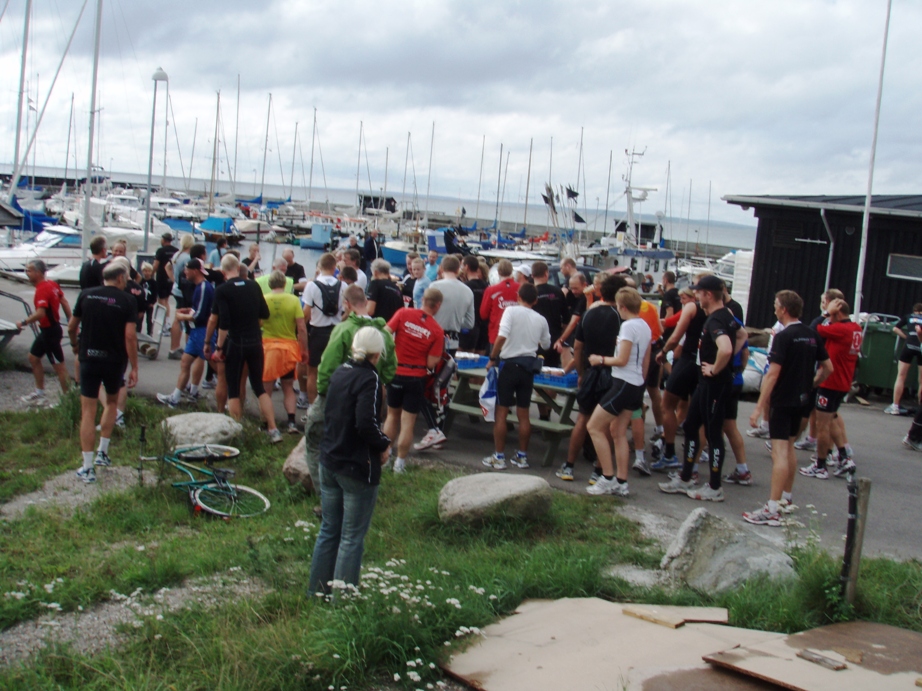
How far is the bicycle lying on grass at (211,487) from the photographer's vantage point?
7.23 meters

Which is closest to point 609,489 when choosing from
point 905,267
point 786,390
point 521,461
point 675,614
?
point 521,461

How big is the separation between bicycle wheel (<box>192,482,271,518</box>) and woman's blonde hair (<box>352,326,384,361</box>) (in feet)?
9.53

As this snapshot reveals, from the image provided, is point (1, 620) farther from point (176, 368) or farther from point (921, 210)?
point (921, 210)

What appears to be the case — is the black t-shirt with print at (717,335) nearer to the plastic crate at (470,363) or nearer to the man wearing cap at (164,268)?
the plastic crate at (470,363)

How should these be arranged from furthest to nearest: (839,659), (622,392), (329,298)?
(329,298) → (622,392) → (839,659)

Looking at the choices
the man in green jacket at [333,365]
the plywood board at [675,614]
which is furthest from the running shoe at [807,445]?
the man in green jacket at [333,365]

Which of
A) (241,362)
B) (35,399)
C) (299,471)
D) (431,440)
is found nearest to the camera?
(299,471)

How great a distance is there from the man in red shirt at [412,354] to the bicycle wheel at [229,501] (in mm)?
1359

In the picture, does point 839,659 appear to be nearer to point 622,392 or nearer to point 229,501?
point 622,392

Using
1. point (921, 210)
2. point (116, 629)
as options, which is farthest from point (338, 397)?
point (921, 210)

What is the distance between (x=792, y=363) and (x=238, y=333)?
5425 millimetres

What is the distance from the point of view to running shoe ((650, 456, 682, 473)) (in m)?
8.69

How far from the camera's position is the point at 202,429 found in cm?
832

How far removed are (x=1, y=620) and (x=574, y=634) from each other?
3504mm
